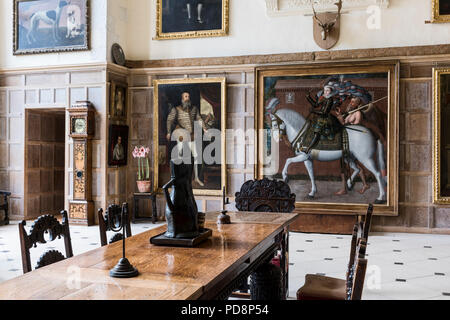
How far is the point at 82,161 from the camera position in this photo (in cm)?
930

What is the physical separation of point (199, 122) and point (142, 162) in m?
1.50

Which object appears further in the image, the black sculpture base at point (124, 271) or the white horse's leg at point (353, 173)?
the white horse's leg at point (353, 173)

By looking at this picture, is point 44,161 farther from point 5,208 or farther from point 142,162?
point 142,162

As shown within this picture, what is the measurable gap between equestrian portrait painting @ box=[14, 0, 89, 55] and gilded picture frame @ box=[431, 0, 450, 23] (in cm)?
653

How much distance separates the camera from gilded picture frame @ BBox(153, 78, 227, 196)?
30.7 feet

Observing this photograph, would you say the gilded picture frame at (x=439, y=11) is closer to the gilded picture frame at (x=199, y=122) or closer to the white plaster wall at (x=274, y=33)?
the white plaster wall at (x=274, y=33)

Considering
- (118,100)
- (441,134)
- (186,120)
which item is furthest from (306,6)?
(118,100)

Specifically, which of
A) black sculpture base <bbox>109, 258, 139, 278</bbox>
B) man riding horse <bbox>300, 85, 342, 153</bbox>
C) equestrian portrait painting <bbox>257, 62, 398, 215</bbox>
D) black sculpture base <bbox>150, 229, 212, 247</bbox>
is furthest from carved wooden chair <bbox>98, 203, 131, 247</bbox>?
man riding horse <bbox>300, 85, 342, 153</bbox>

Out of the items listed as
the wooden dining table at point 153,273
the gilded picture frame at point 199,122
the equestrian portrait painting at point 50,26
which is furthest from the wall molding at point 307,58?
the wooden dining table at point 153,273

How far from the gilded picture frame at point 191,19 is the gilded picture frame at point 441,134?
162 inches

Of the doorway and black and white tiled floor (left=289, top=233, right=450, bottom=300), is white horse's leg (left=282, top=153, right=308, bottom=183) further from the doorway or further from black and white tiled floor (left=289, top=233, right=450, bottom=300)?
the doorway

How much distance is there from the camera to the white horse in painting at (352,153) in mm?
8531

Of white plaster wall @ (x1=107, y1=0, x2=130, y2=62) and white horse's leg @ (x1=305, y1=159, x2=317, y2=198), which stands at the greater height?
white plaster wall @ (x1=107, y1=0, x2=130, y2=62)
